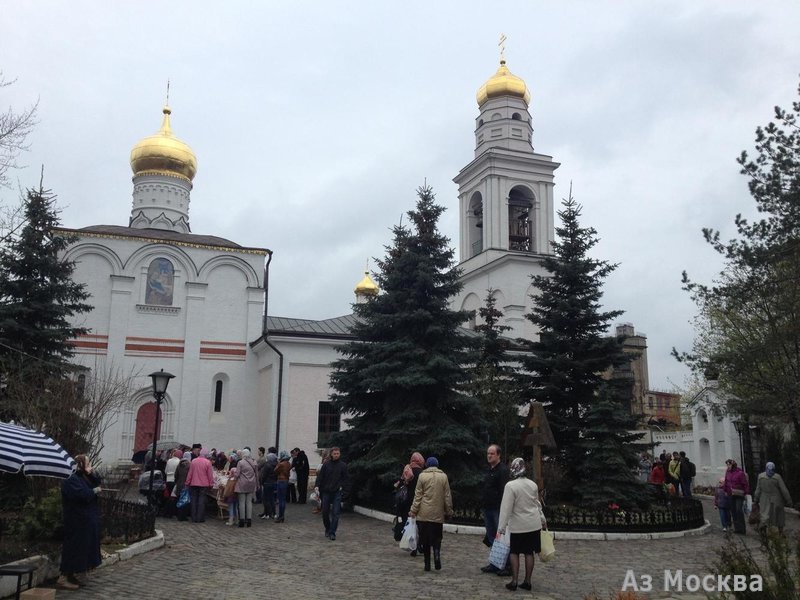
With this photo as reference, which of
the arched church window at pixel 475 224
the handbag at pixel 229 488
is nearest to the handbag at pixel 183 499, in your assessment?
the handbag at pixel 229 488

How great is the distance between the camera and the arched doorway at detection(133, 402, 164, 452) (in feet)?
89.7

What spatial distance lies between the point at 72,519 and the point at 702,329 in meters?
26.4

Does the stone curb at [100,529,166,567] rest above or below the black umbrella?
below

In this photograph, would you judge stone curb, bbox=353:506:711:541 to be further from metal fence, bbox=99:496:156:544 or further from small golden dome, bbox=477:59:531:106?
small golden dome, bbox=477:59:531:106

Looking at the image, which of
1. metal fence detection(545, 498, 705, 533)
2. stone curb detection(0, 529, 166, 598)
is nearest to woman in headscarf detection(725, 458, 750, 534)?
metal fence detection(545, 498, 705, 533)

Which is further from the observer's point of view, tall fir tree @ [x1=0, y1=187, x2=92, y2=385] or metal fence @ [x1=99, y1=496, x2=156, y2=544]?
tall fir tree @ [x1=0, y1=187, x2=92, y2=385]

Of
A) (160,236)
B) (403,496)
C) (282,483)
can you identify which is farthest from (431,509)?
(160,236)

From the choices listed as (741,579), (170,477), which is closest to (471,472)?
(170,477)

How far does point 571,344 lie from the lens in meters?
18.5

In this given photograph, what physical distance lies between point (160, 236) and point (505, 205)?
611 inches

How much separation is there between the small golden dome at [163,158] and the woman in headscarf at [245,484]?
23.6 meters

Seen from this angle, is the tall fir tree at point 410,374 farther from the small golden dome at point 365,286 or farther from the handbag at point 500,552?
the small golden dome at point 365,286

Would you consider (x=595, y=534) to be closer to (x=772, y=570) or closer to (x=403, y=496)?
(x=403, y=496)

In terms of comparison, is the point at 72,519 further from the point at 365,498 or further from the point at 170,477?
the point at 365,498
